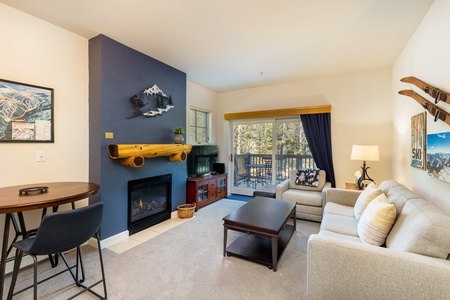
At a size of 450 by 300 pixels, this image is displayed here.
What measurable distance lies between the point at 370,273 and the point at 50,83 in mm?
3514

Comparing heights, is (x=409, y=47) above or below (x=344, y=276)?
above

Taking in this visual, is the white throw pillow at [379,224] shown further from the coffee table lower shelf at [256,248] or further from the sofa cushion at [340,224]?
the coffee table lower shelf at [256,248]

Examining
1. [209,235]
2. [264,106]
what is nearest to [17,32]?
[209,235]

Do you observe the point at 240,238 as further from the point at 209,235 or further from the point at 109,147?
the point at 109,147

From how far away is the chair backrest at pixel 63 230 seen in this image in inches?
54.3

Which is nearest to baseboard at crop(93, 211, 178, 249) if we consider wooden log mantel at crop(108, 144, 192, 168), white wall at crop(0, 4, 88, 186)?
white wall at crop(0, 4, 88, 186)

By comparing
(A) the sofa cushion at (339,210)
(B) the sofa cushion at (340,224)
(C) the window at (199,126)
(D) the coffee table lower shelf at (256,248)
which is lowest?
(D) the coffee table lower shelf at (256,248)

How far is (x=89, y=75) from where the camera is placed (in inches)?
105

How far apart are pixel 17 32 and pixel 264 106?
4.08 meters

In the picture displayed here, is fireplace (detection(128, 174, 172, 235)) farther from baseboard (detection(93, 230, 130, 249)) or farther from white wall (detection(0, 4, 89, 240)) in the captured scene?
white wall (detection(0, 4, 89, 240))

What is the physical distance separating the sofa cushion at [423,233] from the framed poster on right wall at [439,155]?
36 centimetres

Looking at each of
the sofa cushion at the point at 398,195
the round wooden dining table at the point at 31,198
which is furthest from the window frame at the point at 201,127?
the sofa cushion at the point at 398,195

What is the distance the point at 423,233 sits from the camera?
1272 millimetres

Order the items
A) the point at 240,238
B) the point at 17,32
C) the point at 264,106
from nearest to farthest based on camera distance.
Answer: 1. the point at 17,32
2. the point at 240,238
3. the point at 264,106
